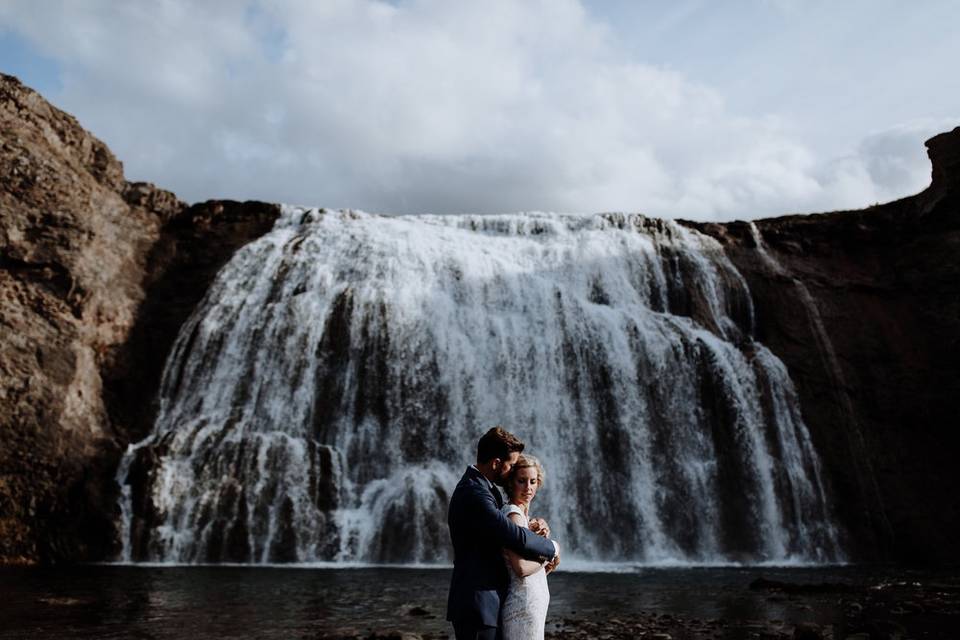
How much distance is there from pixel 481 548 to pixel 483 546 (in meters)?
0.02

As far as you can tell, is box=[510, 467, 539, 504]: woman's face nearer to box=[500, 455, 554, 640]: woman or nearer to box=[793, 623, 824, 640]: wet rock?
box=[500, 455, 554, 640]: woman

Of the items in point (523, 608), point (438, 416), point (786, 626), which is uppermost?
point (438, 416)

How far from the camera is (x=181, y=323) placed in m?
31.0

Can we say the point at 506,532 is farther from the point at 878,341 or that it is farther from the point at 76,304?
the point at 878,341

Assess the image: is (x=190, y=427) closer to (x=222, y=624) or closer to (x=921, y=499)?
(x=222, y=624)

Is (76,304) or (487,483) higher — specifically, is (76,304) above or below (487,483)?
above

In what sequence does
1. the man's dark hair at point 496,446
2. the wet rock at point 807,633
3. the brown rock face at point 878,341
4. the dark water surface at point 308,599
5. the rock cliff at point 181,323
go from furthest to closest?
the brown rock face at point 878,341, the rock cliff at point 181,323, the dark water surface at point 308,599, the wet rock at point 807,633, the man's dark hair at point 496,446

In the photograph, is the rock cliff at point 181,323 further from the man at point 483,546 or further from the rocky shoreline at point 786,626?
the man at point 483,546

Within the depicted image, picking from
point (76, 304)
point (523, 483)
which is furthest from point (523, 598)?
point (76, 304)

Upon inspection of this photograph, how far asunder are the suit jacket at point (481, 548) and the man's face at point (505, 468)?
0.13m

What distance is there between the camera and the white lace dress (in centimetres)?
423

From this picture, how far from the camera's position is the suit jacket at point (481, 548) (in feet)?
13.7

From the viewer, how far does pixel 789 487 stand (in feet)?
88.8

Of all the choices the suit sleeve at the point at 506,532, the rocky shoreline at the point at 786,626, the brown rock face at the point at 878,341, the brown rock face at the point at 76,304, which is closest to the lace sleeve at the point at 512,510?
the suit sleeve at the point at 506,532
